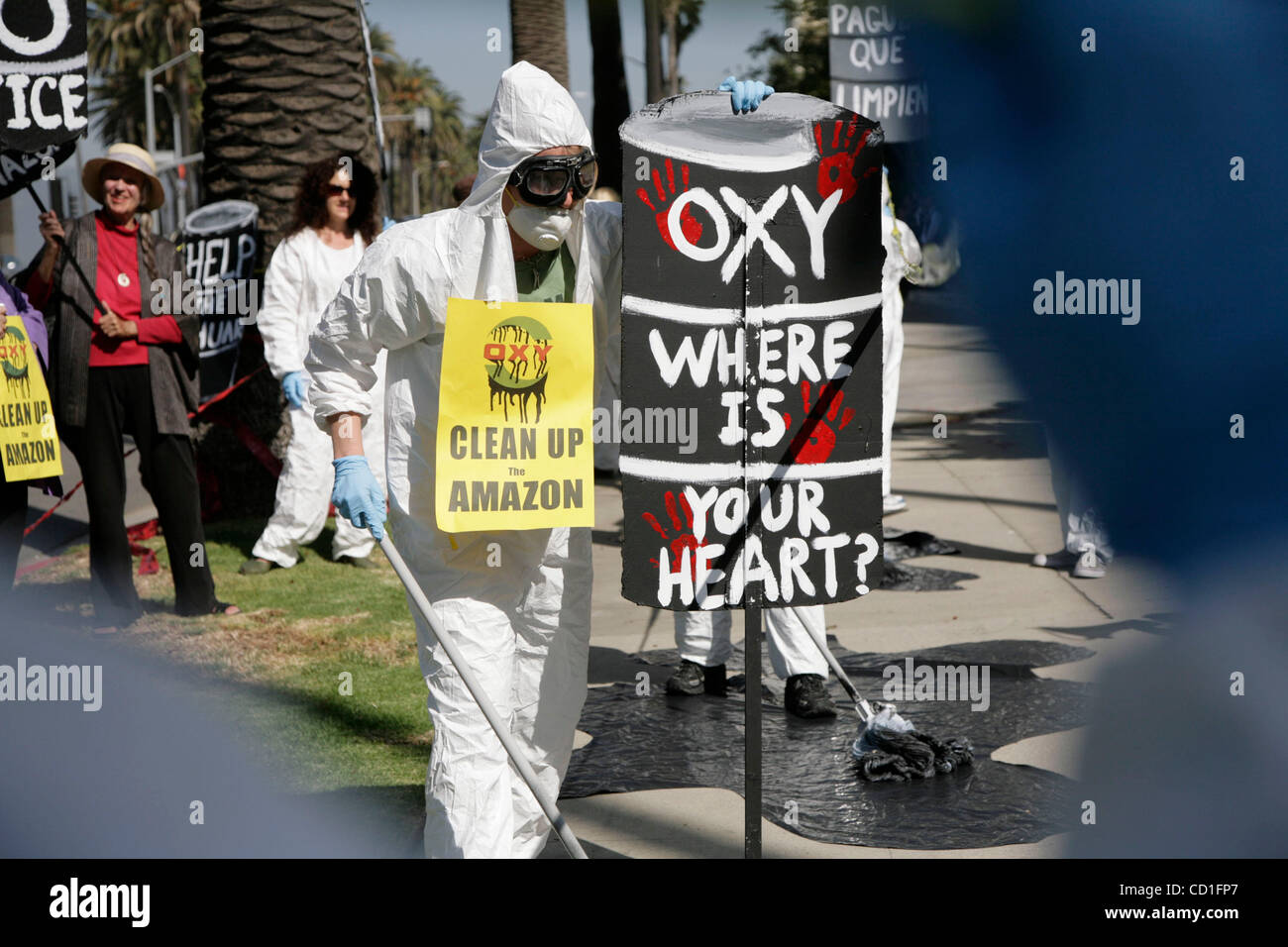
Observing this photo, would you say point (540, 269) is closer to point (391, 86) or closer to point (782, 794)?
point (782, 794)

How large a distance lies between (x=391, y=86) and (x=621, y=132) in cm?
7308

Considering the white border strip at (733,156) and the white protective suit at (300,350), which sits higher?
the white border strip at (733,156)

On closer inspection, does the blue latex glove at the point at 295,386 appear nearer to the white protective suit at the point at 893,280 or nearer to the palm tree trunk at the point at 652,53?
the white protective suit at the point at 893,280

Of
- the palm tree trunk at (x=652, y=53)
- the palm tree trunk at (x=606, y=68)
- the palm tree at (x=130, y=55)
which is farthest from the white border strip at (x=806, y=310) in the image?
the palm tree at (x=130, y=55)

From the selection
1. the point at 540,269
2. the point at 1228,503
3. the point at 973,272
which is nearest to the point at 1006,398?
the point at 973,272

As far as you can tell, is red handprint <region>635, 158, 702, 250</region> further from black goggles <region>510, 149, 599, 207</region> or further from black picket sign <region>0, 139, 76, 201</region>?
black picket sign <region>0, 139, 76, 201</region>

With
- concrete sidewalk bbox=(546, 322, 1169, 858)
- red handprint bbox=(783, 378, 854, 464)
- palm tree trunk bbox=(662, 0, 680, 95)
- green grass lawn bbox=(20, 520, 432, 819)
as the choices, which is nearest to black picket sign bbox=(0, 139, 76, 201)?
green grass lawn bbox=(20, 520, 432, 819)

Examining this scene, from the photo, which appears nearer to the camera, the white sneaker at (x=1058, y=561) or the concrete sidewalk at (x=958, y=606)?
A: the concrete sidewalk at (x=958, y=606)

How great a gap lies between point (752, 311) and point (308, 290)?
Result: 14.4 feet

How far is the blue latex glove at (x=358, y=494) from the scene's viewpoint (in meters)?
3.48

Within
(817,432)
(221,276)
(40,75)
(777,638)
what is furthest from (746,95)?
(221,276)

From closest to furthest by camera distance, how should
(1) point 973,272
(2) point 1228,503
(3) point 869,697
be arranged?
(3) point 869,697 < (2) point 1228,503 < (1) point 973,272

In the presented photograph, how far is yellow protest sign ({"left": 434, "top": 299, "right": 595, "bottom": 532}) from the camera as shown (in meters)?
3.35
